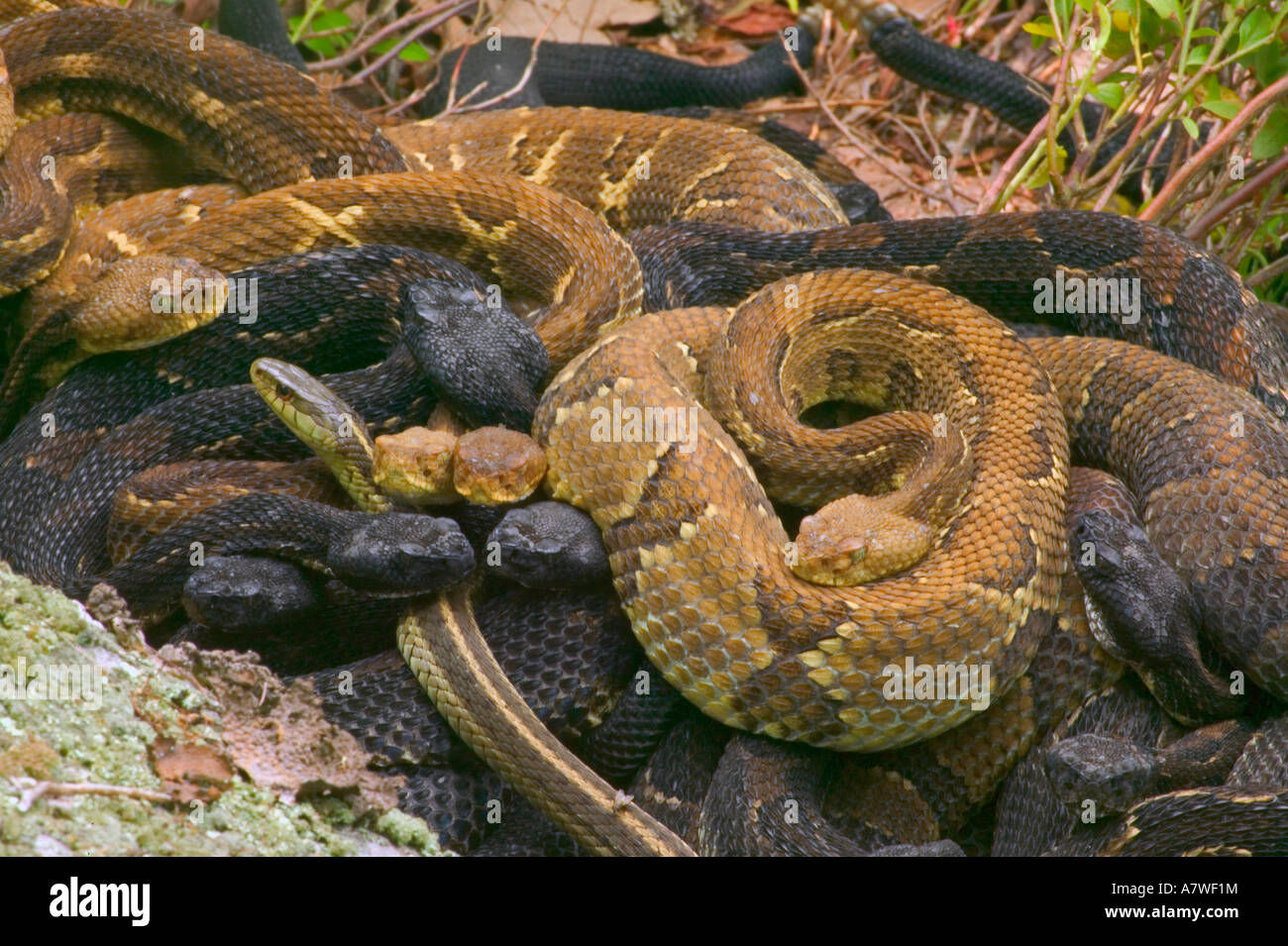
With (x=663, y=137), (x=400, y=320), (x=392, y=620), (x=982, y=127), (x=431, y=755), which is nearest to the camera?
(x=431, y=755)

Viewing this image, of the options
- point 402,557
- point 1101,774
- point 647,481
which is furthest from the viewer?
point 647,481

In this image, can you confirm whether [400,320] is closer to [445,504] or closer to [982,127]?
[445,504]

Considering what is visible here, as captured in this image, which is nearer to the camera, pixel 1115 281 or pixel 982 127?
pixel 1115 281

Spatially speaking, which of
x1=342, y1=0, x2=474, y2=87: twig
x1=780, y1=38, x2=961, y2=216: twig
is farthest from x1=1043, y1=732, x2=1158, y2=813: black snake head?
x1=342, y1=0, x2=474, y2=87: twig

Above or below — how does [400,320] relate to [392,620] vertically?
above

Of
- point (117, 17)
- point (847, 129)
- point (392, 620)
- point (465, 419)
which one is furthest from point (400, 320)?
point (847, 129)

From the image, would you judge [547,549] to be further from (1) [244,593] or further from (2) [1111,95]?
(2) [1111,95]

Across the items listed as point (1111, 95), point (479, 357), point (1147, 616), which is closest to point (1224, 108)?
point (1111, 95)
